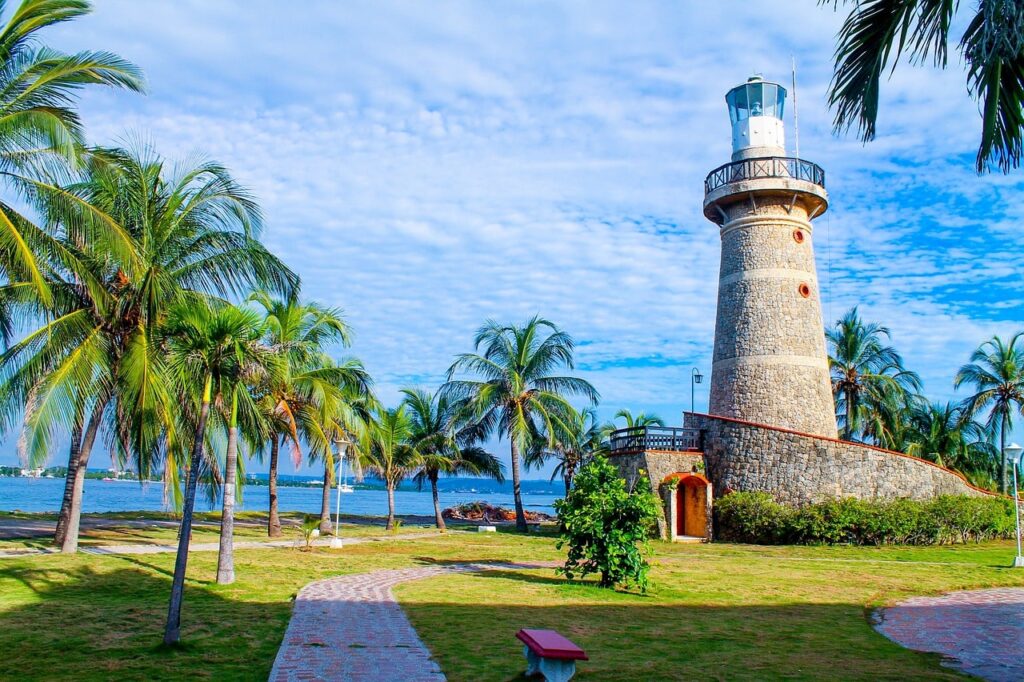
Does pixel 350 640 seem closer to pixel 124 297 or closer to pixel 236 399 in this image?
pixel 236 399

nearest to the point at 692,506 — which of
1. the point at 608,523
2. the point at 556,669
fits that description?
the point at 608,523

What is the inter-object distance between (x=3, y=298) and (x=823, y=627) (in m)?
13.4

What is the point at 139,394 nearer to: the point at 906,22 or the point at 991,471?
the point at 906,22

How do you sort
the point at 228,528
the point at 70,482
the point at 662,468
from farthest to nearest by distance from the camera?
the point at 662,468 < the point at 70,482 < the point at 228,528

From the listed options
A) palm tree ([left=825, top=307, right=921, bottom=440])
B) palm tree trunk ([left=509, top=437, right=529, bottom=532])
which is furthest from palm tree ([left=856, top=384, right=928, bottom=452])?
palm tree trunk ([left=509, top=437, right=529, bottom=532])

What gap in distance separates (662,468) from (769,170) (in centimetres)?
1038

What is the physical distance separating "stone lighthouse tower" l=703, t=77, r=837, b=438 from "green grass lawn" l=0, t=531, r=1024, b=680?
8256mm

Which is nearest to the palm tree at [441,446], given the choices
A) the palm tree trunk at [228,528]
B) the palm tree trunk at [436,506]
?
the palm tree trunk at [436,506]

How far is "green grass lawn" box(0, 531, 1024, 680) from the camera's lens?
24.7ft

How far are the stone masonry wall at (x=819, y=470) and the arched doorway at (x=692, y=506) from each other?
86cm

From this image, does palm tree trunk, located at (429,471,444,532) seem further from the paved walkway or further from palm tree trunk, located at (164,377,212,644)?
palm tree trunk, located at (164,377,212,644)

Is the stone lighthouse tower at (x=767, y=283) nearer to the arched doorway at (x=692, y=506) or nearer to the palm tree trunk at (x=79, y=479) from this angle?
the arched doorway at (x=692, y=506)

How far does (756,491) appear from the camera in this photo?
24.1 metres

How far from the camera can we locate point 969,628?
1012cm
